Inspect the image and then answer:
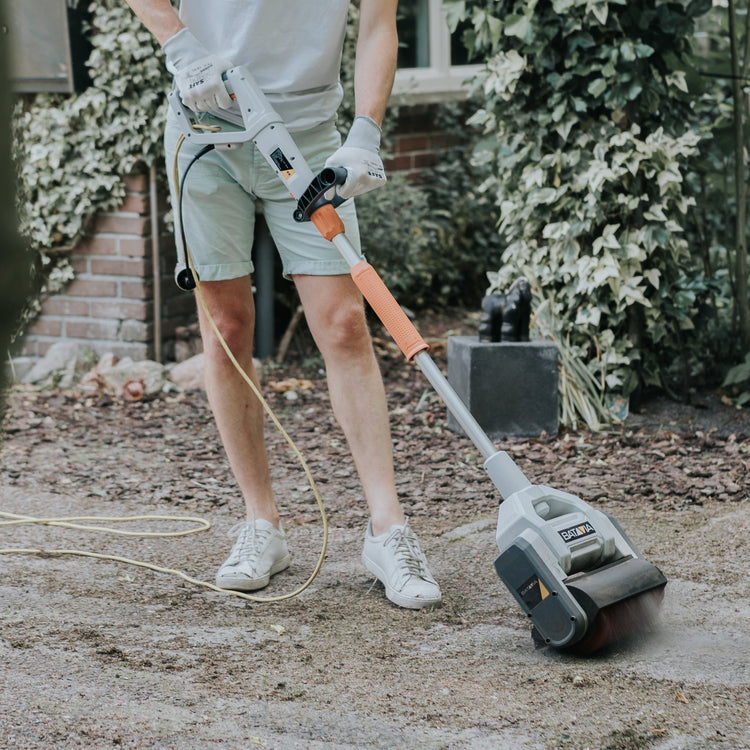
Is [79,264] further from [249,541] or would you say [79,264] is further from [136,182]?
[249,541]

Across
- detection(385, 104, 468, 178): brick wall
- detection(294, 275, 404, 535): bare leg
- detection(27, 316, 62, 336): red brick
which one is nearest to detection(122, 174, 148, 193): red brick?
detection(27, 316, 62, 336): red brick

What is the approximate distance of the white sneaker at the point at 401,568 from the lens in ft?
7.58

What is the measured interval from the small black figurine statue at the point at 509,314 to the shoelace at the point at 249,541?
1584 millimetres

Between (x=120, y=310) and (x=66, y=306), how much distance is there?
11.7 inches

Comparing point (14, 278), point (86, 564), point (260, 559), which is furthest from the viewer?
point (86, 564)

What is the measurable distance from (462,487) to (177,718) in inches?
68.8

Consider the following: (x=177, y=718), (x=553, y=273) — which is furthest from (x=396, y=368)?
(x=177, y=718)

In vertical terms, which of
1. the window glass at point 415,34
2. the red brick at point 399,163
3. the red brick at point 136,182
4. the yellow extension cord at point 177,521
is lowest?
the yellow extension cord at point 177,521

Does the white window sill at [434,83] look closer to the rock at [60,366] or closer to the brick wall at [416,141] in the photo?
the brick wall at [416,141]

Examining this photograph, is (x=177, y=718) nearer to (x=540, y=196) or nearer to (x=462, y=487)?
(x=462, y=487)

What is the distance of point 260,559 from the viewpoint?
2.50 meters

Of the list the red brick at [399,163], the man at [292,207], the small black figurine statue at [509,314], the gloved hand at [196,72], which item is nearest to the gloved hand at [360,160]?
the man at [292,207]

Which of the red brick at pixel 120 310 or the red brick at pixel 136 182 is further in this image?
the red brick at pixel 120 310

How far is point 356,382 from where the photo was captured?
2.43 m
